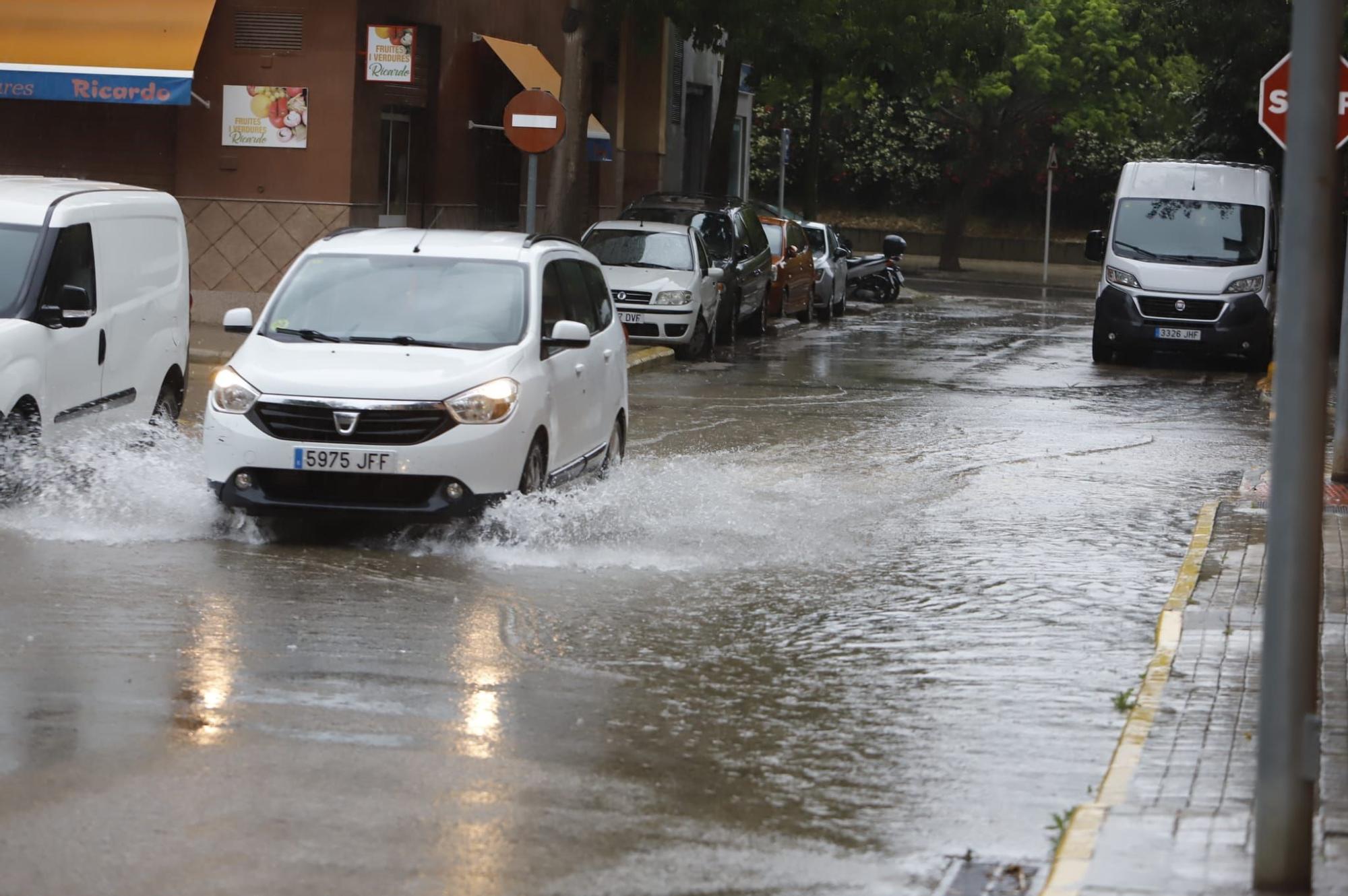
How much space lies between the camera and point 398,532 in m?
10.7

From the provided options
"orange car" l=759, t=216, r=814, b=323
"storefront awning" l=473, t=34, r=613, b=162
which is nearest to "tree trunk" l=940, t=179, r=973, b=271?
"storefront awning" l=473, t=34, r=613, b=162

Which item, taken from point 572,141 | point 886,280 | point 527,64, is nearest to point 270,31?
point 572,141

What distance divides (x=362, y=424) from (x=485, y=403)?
2.08ft

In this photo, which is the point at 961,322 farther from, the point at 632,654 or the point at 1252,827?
the point at 1252,827

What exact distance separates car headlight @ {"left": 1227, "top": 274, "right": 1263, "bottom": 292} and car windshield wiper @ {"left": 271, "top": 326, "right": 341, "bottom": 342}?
1567 centimetres

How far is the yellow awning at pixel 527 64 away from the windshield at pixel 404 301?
56.9 ft

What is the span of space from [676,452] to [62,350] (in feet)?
16.6

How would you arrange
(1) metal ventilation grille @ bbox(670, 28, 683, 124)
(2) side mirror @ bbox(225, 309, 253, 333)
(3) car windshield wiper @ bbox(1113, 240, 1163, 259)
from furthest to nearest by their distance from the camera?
(1) metal ventilation grille @ bbox(670, 28, 683, 124), (3) car windshield wiper @ bbox(1113, 240, 1163, 259), (2) side mirror @ bbox(225, 309, 253, 333)

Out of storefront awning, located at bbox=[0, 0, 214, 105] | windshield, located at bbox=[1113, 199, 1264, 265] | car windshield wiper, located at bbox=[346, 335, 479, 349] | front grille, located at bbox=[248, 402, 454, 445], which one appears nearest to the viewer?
front grille, located at bbox=[248, 402, 454, 445]

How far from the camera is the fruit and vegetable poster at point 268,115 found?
2520 centimetres

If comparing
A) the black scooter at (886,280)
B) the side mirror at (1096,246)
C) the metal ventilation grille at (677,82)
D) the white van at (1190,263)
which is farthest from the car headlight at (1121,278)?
the metal ventilation grille at (677,82)

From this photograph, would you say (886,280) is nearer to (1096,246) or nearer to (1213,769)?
(1096,246)

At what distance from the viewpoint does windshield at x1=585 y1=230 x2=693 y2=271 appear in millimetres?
24016

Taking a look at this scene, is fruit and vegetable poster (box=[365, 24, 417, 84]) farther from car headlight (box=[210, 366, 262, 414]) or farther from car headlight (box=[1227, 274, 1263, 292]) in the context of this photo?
car headlight (box=[210, 366, 262, 414])
